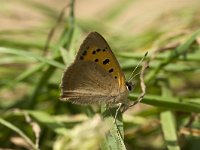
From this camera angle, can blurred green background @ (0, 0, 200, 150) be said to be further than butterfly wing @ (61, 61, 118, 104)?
Yes

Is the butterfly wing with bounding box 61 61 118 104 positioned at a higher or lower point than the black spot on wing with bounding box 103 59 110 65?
lower

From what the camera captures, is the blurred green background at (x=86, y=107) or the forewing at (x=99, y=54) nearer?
the forewing at (x=99, y=54)

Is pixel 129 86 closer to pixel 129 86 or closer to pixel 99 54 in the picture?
pixel 129 86

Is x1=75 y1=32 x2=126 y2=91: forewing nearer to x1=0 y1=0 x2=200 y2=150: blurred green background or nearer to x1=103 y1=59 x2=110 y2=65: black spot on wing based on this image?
x1=103 y1=59 x2=110 y2=65: black spot on wing

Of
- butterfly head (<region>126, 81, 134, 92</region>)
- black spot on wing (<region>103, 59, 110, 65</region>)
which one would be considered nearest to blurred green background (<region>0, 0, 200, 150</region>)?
butterfly head (<region>126, 81, 134, 92</region>)

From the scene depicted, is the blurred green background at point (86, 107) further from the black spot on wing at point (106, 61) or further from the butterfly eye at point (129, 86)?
the black spot on wing at point (106, 61)

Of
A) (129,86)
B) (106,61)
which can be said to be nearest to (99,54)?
(106,61)

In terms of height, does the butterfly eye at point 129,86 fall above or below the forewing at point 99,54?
below

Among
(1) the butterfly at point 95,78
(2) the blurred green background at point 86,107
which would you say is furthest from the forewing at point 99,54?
(2) the blurred green background at point 86,107

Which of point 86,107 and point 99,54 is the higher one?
point 99,54
